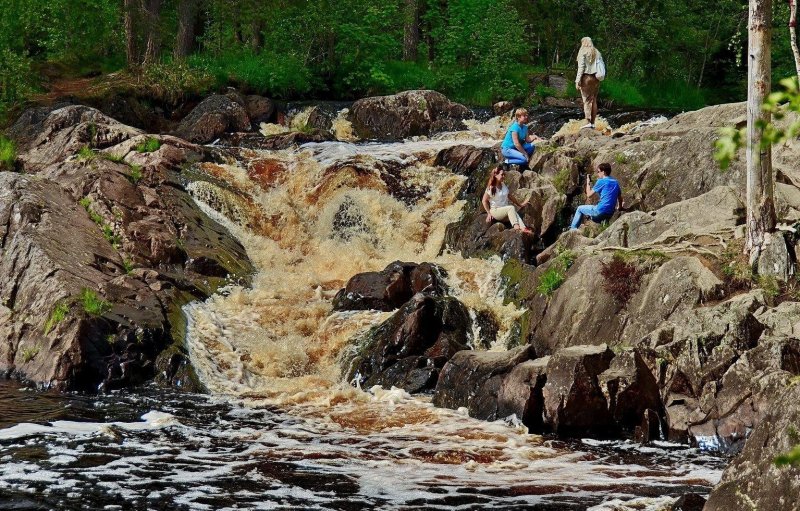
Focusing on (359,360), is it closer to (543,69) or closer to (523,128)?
(523,128)

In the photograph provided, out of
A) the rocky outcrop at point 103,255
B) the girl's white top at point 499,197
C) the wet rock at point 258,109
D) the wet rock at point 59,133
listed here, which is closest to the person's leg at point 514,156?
the girl's white top at point 499,197

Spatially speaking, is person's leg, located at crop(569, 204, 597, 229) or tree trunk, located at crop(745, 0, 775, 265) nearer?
tree trunk, located at crop(745, 0, 775, 265)

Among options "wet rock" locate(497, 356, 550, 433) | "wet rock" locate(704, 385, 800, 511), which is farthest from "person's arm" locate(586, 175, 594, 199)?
"wet rock" locate(704, 385, 800, 511)

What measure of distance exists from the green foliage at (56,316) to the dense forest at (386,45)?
→ 1454cm

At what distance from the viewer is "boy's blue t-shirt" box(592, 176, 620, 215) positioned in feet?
49.3

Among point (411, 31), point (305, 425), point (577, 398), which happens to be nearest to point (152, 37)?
point (411, 31)

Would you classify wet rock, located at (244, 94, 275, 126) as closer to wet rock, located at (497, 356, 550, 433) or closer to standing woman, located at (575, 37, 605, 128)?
standing woman, located at (575, 37, 605, 128)

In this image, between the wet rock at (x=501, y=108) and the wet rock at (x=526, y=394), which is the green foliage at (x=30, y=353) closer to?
the wet rock at (x=526, y=394)

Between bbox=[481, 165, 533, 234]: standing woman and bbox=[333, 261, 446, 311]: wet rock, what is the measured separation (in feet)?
6.49

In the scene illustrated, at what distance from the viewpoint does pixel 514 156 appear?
59.0 feet

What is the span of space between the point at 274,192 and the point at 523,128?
543cm

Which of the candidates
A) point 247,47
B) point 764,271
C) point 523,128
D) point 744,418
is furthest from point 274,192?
point 247,47

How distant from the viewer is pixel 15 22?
2719cm

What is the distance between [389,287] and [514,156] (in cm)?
470
